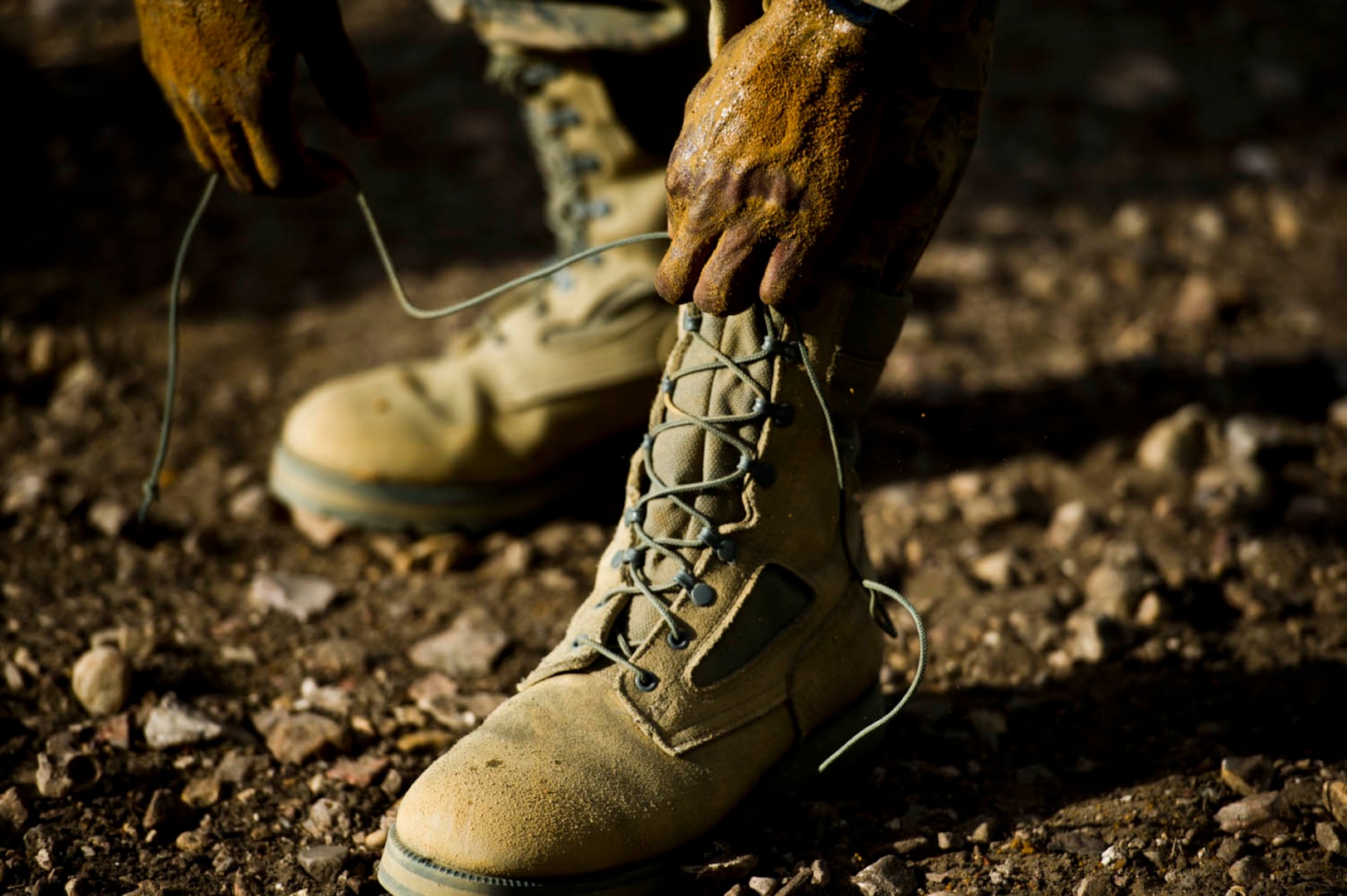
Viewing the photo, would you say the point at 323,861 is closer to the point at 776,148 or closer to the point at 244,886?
the point at 244,886

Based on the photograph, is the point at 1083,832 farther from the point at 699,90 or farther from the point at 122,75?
the point at 122,75

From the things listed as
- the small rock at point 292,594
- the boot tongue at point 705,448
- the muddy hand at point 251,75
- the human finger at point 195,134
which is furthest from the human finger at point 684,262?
the small rock at point 292,594

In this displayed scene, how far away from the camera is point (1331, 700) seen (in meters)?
1.63

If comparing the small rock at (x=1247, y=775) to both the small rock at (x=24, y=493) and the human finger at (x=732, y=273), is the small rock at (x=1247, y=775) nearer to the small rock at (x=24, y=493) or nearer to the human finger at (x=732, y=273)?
the human finger at (x=732, y=273)

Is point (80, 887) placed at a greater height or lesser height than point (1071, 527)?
greater

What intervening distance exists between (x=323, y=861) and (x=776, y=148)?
86 cm

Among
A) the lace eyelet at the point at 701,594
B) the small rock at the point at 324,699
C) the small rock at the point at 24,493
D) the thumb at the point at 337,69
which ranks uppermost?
the thumb at the point at 337,69

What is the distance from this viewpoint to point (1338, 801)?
1397 mm

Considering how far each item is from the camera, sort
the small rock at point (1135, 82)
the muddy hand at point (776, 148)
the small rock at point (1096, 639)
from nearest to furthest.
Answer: the muddy hand at point (776, 148)
the small rock at point (1096, 639)
the small rock at point (1135, 82)

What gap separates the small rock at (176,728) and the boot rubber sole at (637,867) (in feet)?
1.22

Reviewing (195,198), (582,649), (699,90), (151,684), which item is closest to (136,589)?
(151,684)

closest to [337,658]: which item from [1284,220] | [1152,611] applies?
[1152,611]

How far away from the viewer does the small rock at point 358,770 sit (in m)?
1.56

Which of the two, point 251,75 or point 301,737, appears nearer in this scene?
point 251,75
